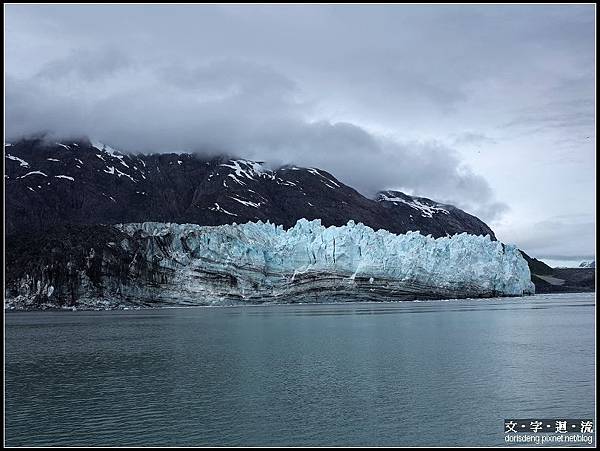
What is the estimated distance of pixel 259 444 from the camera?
15609 millimetres

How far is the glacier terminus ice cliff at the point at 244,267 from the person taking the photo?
84750 mm

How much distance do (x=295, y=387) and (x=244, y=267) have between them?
6331 centimetres

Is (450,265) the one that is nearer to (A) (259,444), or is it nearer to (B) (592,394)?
(B) (592,394)

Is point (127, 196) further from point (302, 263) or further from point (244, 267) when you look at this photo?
point (302, 263)

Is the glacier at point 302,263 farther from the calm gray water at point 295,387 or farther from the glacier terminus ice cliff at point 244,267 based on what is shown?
the calm gray water at point 295,387

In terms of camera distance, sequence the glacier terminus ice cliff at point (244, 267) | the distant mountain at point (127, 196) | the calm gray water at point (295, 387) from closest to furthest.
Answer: the calm gray water at point (295, 387) < the glacier terminus ice cliff at point (244, 267) < the distant mountain at point (127, 196)

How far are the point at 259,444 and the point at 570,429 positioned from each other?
873 cm

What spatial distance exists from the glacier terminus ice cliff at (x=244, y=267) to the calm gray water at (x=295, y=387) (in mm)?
43952

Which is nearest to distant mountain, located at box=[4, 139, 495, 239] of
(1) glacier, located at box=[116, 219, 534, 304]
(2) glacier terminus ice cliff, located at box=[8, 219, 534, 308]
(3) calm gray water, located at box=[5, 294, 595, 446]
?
(2) glacier terminus ice cliff, located at box=[8, 219, 534, 308]

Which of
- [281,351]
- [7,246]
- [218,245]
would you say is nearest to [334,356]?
[281,351]

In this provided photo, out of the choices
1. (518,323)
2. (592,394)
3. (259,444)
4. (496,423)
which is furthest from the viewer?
(518,323)

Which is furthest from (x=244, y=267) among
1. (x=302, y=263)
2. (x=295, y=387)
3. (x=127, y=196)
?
(x=127, y=196)

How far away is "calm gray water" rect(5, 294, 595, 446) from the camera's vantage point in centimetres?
1672

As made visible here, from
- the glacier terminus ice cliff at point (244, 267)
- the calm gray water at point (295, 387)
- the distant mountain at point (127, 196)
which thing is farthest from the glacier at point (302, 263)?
the distant mountain at point (127, 196)
